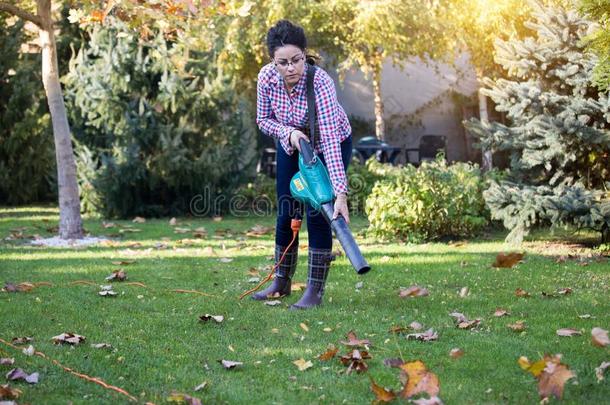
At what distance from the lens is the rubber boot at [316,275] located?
5.69 meters

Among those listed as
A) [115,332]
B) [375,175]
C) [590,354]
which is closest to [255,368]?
[115,332]

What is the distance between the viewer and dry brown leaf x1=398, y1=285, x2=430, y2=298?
6.05 meters

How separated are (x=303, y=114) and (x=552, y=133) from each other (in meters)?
3.66

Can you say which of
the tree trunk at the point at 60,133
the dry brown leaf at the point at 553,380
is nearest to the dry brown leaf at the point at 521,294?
Answer: the dry brown leaf at the point at 553,380

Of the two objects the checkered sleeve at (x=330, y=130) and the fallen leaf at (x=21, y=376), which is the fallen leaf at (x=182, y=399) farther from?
the checkered sleeve at (x=330, y=130)

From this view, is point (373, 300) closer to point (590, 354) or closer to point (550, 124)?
point (590, 354)

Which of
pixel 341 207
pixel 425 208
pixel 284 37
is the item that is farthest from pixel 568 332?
pixel 425 208

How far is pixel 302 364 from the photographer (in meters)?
4.26

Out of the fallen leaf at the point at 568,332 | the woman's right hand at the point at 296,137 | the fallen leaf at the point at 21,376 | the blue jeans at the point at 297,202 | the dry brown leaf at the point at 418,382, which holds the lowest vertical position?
the fallen leaf at the point at 568,332

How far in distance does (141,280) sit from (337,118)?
2.31 m

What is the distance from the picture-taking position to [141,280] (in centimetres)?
693

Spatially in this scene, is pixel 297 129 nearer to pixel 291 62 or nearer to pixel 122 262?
pixel 291 62

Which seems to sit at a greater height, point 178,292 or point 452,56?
point 452,56

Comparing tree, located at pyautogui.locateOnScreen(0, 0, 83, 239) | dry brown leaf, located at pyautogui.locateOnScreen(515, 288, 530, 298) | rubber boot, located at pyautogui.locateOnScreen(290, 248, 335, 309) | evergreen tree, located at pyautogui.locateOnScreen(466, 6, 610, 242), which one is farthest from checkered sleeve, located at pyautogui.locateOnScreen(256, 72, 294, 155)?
tree, located at pyautogui.locateOnScreen(0, 0, 83, 239)
